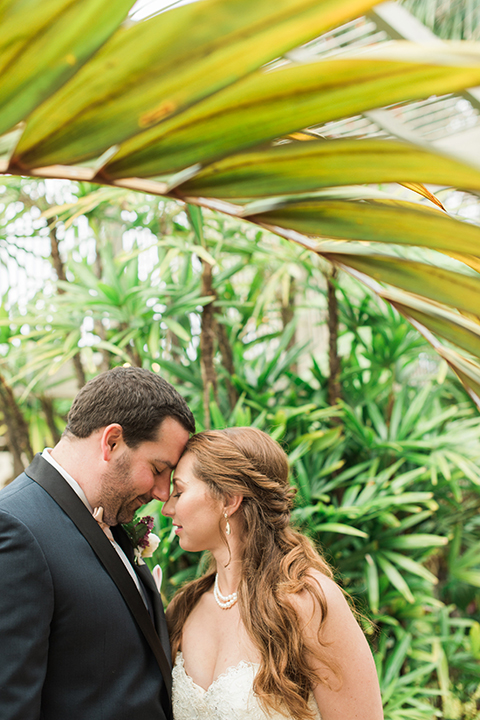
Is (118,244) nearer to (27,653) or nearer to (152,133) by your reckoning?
(27,653)

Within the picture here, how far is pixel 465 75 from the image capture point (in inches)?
12.3

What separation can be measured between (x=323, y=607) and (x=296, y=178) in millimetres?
1355

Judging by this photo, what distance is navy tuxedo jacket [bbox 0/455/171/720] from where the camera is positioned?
42.4 inches

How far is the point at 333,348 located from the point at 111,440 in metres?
1.69

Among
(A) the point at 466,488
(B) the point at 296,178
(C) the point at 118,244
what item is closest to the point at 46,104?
(B) the point at 296,178

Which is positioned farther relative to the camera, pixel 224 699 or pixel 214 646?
pixel 214 646

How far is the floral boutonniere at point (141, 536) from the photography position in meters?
1.65

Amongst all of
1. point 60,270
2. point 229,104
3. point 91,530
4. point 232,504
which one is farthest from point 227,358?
point 229,104

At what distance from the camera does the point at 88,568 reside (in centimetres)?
128

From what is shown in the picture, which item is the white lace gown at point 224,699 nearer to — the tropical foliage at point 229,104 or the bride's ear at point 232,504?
the bride's ear at point 232,504

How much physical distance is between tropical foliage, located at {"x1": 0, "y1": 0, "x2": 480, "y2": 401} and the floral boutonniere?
1351mm

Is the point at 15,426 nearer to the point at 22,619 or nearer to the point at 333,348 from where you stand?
the point at 333,348

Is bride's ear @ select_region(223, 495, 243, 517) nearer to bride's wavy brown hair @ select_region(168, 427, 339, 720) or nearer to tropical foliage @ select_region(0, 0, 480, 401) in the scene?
bride's wavy brown hair @ select_region(168, 427, 339, 720)

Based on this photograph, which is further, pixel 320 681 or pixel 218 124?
pixel 320 681
